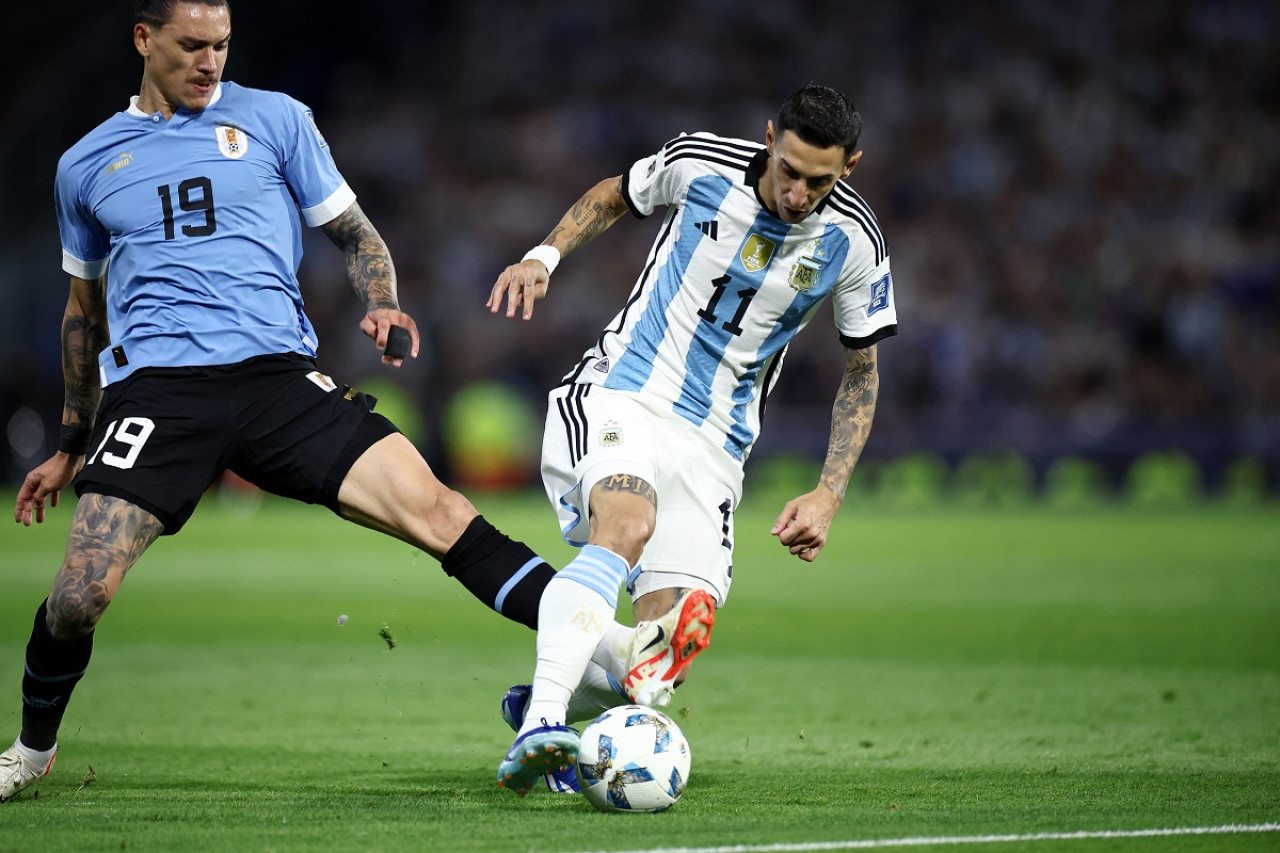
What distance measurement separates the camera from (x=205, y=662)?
8531 millimetres

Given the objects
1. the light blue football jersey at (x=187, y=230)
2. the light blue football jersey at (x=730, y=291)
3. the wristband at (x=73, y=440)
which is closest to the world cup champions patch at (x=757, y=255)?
the light blue football jersey at (x=730, y=291)

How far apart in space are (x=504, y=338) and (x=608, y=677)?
716 inches

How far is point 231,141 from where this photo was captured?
5121 mm

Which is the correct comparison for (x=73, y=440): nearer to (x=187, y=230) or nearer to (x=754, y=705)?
(x=187, y=230)

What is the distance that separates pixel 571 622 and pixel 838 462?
132 cm

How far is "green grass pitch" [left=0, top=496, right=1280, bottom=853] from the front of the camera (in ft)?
14.1

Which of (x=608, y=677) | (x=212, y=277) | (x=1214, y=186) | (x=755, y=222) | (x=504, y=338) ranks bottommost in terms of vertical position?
(x=504, y=338)

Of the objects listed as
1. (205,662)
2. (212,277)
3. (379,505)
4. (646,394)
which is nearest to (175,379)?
(212,277)

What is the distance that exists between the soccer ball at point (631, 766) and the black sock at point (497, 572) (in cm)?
63

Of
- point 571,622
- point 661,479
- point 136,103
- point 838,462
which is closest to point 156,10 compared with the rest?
point 136,103

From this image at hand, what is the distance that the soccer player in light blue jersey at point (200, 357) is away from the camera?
486 cm

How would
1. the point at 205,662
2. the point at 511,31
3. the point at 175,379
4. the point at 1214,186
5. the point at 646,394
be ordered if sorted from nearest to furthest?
the point at 175,379 → the point at 646,394 → the point at 205,662 → the point at 1214,186 → the point at 511,31

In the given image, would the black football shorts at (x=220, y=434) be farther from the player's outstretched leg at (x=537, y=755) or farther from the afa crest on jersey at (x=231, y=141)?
the player's outstretched leg at (x=537, y=755)

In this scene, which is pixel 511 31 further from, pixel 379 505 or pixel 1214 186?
pixel 379 505
